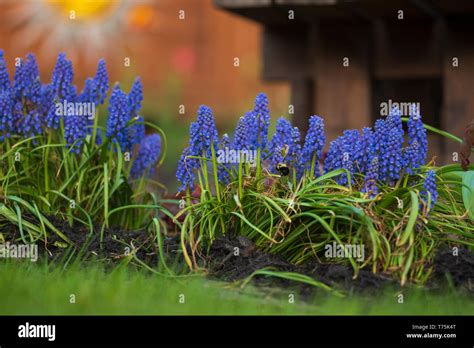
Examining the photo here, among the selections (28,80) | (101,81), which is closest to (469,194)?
(101,81)

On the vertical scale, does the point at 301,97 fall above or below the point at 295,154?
above

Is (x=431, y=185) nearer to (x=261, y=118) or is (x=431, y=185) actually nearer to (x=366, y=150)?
(x=366, y=150)

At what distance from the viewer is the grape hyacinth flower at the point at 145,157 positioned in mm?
4387

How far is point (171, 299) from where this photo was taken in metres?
3.03

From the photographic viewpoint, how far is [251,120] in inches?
148

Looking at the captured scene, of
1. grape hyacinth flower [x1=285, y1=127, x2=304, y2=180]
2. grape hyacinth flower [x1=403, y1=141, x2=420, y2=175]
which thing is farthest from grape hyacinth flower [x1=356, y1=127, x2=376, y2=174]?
grape hyacinth flower [x1=285, y1=127, x2=304, y2=180]

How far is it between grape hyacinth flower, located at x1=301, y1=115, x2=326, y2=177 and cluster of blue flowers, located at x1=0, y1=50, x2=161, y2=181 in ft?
2.50

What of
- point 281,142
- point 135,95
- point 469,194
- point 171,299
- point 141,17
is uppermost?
point 141,17

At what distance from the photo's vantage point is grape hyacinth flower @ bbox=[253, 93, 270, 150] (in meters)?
3.75

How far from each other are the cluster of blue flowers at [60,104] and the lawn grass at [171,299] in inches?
34.9

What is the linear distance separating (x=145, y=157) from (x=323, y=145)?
3.59 ft

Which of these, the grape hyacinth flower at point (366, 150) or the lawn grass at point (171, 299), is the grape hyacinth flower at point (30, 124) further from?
the grape hyacinth flower at point (366, 150)

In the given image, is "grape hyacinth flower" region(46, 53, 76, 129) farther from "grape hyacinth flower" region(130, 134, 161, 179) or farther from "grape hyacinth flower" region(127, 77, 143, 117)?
"grape hyacinth flower" region(130, 134, 161, 179)
